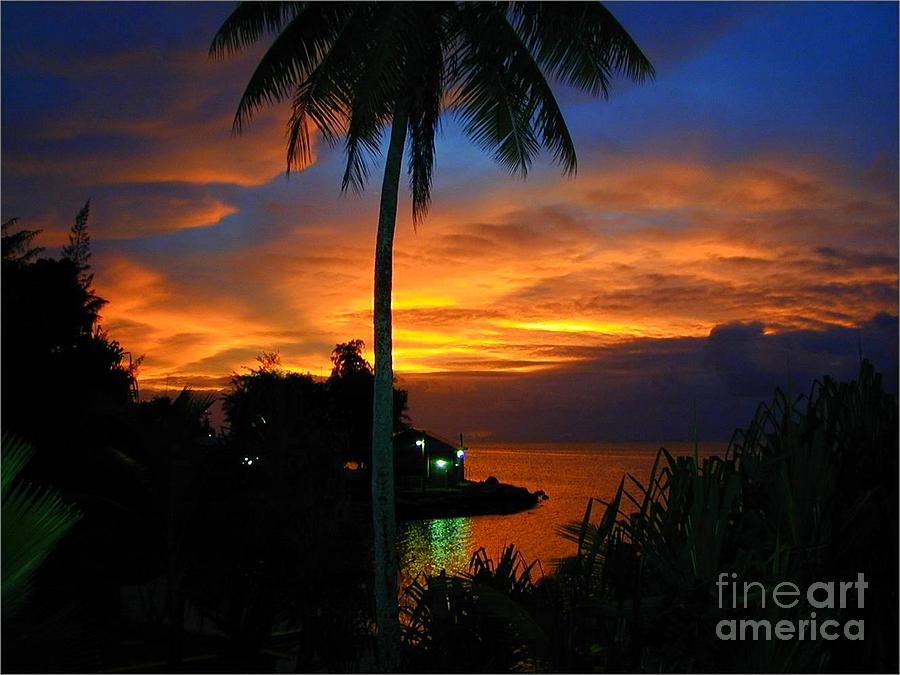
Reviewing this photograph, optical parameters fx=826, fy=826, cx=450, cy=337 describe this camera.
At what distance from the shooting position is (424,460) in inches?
2928

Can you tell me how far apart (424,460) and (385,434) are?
63.3 metres

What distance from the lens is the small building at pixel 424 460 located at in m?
72.8

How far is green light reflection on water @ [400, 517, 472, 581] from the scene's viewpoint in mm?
42250

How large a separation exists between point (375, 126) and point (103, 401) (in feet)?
20.3

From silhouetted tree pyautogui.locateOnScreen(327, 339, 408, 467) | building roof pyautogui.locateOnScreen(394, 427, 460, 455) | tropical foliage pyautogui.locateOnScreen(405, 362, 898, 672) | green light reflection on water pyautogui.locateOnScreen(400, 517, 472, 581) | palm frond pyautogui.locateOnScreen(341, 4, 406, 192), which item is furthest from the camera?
building roof pyautogui.locateOnScreen(394, 427, 460, 455)

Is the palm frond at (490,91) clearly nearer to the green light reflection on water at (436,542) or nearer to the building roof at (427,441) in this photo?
the green light reflection on water at (436,542)

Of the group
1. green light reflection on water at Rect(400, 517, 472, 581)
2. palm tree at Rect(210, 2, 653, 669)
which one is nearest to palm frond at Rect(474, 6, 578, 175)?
palm tree at Rect(210, 2, 653, 669)

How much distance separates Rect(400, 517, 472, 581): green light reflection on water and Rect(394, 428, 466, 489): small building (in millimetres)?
10276

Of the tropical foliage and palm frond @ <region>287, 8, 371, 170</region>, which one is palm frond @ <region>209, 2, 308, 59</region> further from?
the tropical foliage

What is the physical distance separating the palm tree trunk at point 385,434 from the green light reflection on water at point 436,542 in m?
27.2

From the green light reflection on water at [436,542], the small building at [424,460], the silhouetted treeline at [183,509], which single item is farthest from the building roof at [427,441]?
the silhouetted treeline at [183,509]

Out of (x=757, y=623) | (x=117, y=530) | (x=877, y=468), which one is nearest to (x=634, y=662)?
(x=757, y=623)

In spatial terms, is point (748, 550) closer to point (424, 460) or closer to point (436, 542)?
point (436, 542)

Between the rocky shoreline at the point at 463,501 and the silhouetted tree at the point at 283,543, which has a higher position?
the silhouetted tree at the point at 283,543
